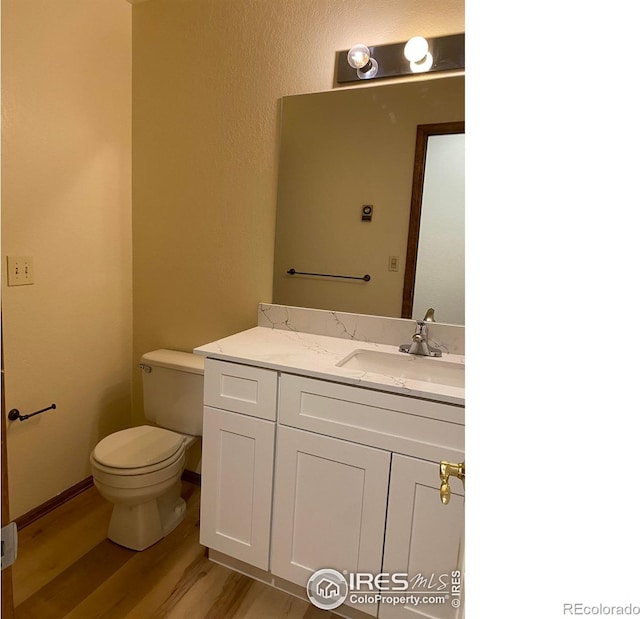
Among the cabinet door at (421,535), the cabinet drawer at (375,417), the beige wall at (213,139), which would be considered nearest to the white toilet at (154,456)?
the beige wall at (213,139)

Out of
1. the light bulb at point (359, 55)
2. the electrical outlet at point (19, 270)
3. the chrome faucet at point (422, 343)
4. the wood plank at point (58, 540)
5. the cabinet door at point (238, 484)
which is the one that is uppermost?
the light bulb at point (359, 55)

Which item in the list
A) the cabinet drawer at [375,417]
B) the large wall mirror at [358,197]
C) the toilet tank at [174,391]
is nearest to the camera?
the cabinet drawer at [375,417]

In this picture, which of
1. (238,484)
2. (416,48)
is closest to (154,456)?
(238,484)

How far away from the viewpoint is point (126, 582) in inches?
65.6

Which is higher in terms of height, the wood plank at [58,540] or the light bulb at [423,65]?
the light bulb at [423,65]

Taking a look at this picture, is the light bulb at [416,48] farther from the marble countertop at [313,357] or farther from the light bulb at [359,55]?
the marble countertop at [313,357]

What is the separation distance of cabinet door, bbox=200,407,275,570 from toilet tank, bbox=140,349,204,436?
42 centimetres

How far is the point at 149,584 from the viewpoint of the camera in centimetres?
166

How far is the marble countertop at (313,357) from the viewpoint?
1.34 meters

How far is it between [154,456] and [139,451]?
3.4 inches

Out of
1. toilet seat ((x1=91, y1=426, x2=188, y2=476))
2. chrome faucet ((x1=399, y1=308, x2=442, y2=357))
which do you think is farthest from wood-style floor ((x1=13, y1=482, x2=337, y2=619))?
chrome faucet ((x1=399, y1=308, x2=442, y2=357))

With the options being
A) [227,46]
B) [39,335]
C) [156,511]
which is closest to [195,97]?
[227,46]
